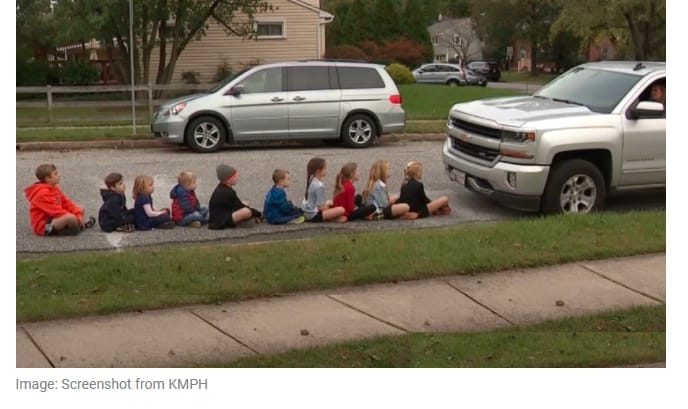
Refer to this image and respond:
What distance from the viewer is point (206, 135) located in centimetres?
1498

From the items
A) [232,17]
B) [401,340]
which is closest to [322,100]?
[401,340]

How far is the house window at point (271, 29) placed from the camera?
34.4 metres

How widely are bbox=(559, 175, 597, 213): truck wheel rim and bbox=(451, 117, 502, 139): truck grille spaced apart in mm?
944

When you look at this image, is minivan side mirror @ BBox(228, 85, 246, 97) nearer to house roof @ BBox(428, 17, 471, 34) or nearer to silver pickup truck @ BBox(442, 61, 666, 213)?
silver pickup truck @ BBox(442, 61, 666, 213)

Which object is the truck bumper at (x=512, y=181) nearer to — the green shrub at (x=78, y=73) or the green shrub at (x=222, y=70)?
the green shrub at (x=222, y=70)

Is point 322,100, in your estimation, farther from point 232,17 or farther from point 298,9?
point 298,9

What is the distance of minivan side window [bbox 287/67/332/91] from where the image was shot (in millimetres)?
15514

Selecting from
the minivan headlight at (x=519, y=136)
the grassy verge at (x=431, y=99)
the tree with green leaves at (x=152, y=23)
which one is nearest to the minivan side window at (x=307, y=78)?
the grassy verge at (x=431, y=99)

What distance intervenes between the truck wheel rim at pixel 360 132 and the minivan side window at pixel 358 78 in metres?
0.69

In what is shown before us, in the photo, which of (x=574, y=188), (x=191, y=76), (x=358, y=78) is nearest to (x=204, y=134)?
(x=358, y=78)

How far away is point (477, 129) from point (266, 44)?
83.9 ft

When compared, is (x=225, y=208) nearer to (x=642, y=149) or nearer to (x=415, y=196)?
(x=415, y=196)

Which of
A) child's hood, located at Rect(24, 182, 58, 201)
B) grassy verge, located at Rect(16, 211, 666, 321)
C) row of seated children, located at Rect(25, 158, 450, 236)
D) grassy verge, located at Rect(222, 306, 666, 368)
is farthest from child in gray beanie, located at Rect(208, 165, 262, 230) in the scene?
grassy verge, located at Rect(222, 306, 666, 368)

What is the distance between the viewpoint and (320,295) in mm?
6660
